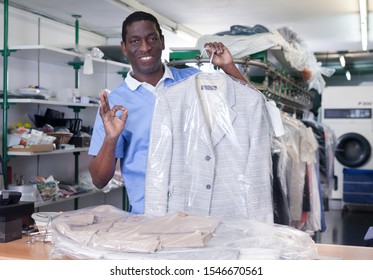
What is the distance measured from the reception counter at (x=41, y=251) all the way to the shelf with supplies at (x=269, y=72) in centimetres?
167

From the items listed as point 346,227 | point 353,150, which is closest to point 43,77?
point 346,227

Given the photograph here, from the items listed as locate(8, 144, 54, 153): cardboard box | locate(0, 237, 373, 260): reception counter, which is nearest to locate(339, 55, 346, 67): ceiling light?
locate(8, 144, 54, 153): cardboard box

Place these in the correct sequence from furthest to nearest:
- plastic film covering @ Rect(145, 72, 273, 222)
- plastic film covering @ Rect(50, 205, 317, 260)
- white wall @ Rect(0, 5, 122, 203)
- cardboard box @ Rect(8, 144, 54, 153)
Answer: white wall @ Rect(0, 5, 122, 203) < cardboard box @ Rect(8, 144, 54, 153) < plastic film covering @ Rect(145, 72, 273, 222) < plastic film covering @ Rect(50, 205, 317, 260)

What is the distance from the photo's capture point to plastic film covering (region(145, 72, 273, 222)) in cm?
205

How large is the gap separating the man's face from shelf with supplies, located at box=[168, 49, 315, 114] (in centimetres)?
101

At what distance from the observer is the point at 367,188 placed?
27.8 ft

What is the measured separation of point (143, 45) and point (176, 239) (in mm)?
999

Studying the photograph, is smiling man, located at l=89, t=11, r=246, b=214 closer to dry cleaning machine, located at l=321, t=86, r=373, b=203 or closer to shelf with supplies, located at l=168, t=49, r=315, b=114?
shelf with supplies, located at l=168, t=49, r=315, b=114

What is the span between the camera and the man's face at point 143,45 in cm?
215

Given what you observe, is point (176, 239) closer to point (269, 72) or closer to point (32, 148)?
Result: point (269, 72)

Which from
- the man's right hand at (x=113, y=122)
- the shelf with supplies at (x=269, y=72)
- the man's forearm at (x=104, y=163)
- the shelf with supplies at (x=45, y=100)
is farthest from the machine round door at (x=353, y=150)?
the man's right hand at (x=113, y=122)

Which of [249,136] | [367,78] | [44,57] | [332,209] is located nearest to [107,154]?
[249,136]

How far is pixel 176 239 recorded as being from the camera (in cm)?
146

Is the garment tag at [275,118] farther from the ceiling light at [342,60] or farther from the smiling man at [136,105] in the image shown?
the ceiling light at [342,60]
